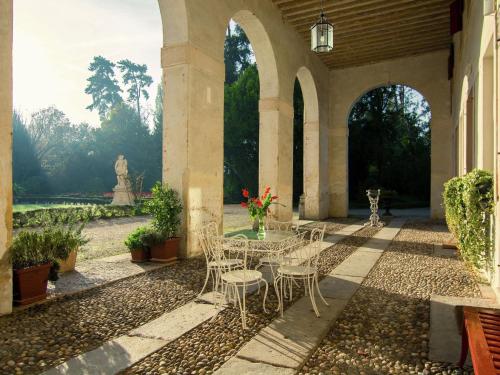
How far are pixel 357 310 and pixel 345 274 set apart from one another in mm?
1510

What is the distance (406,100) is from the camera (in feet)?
A: 79.4

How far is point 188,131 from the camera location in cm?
596

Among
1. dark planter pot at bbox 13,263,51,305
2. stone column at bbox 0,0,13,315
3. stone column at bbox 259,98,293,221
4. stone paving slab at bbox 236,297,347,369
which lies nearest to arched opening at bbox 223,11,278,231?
stone column at bbox 259,98,293,221

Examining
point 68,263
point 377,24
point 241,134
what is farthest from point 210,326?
point 241,134

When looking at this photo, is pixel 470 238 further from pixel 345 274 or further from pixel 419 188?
pixel 419 188

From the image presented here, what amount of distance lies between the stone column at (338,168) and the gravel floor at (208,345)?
10140 mm

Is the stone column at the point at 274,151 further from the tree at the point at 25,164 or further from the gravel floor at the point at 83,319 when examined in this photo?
the tree at the point at 25,164

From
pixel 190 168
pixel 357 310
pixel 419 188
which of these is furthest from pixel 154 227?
pixel 419 188

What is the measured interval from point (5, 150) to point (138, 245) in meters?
2.53

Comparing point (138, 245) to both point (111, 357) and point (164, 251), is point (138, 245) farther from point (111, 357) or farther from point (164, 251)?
point (111, 357)

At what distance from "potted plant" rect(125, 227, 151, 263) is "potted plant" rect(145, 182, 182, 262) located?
8cm

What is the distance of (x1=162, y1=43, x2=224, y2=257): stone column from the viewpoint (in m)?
5.96

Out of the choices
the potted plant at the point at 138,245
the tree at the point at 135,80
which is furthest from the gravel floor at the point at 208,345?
the tree at the point at 135,80

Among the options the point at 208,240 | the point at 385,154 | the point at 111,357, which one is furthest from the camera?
the point at 385,154
